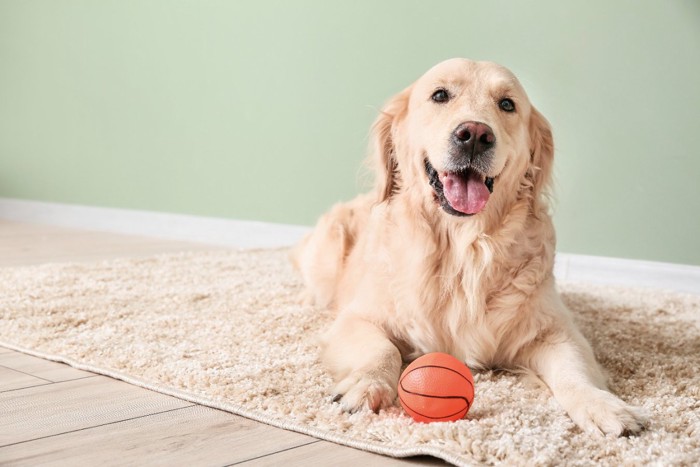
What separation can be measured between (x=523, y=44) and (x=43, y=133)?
13.9 feet

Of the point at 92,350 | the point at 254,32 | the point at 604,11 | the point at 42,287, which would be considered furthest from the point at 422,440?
the point at 254,32

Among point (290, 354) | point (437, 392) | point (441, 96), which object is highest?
point (441, 96)

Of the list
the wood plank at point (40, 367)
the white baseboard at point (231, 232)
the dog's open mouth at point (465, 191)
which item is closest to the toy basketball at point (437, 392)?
the dog's open mouth at point (465, 191)

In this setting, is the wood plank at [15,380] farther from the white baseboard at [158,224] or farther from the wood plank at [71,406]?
the white baseboard at [158,224]

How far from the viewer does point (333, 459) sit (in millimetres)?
1366

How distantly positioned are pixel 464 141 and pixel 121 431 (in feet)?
3.33

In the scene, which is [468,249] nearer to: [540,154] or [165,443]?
[540,154]

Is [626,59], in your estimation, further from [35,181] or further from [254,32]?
[35,181]

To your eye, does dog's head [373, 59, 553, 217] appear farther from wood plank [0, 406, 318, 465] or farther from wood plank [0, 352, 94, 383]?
wood plank [0, 352, 94, 383]

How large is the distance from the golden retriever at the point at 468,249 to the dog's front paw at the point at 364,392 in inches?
2.4

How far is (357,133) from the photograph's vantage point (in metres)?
4.25

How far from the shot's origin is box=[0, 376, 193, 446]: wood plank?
150 cm

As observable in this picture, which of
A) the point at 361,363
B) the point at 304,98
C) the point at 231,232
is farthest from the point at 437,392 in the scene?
the point at 231,232

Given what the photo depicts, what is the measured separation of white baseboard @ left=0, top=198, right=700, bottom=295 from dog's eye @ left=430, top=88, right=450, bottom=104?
1.81m
